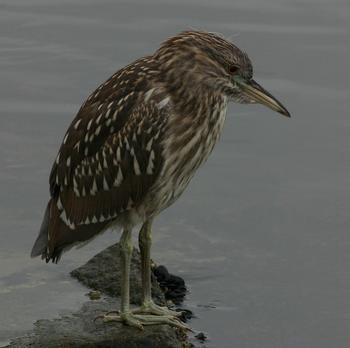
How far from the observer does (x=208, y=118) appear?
30.3 feet

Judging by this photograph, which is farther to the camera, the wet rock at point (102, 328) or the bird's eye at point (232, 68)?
the wet rock at point (102, 328)

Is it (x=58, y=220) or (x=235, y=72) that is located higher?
(x=235, y=72)

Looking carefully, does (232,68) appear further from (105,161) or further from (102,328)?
(102,328)

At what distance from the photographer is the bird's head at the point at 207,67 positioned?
9.18 metres

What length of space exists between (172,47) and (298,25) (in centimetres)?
681

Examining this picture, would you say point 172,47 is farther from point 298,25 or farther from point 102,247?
point 298,25

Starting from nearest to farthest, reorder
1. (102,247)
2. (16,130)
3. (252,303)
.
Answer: (252,303) < (102,247) < (16,130)

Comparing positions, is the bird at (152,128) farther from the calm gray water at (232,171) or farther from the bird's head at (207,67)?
the calm gray water at (232,171)

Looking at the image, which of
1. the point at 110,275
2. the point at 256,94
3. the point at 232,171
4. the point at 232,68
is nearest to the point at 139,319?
the point at 110,275

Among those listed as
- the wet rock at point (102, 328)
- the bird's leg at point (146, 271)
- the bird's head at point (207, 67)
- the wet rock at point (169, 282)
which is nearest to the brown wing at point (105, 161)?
the bird's head at point (207, 67)

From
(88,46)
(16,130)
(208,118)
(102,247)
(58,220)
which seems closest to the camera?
(208,118)

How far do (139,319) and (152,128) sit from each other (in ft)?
4.61

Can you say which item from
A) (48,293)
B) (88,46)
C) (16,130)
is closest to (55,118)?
(16,130)

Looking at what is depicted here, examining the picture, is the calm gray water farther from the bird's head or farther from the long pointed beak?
the bird's head
